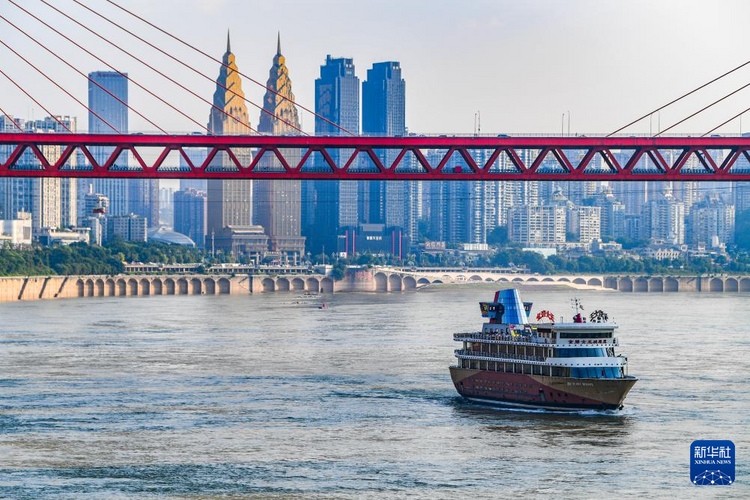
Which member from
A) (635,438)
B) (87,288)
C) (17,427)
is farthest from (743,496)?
(87,288)

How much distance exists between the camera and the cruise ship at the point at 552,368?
5381cm

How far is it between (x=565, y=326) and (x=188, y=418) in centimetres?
1486

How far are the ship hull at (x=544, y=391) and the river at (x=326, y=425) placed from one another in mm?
696

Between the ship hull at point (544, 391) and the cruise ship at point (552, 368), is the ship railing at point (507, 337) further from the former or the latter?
the ship hull at point (544, 391)

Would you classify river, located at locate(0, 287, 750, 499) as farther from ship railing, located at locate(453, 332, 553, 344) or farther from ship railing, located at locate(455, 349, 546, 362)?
ship railing, located at locate(453, 332, 553, 344)

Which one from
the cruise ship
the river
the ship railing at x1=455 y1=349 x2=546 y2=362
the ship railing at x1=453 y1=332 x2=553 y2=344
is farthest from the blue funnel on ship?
the river

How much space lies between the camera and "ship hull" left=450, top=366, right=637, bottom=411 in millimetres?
53562

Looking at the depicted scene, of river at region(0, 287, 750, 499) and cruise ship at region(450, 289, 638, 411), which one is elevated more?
cruise ship at region(450, 289, 638, 411)

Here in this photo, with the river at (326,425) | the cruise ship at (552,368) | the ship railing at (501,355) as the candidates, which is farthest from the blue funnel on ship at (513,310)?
the river at (326,425)

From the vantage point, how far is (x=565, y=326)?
54.1m

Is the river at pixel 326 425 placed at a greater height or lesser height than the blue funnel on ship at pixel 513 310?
lesser

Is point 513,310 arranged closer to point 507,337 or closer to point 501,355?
point 507,337

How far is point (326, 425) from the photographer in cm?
5088

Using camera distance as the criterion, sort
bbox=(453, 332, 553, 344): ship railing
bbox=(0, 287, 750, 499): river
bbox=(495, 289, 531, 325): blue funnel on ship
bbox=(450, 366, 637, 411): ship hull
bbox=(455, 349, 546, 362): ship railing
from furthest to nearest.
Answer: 1. bbox=(495, 289, 531, 325): blue funnel on ship
2. bbox=(455, 349, 546, 362): ship railing
3. bbox=(453, 332, 553, 344): ship railing
4. bbox=(450, 366, 637, 411): ship hull
5. bbox=(0, 287, 750, 499): river
